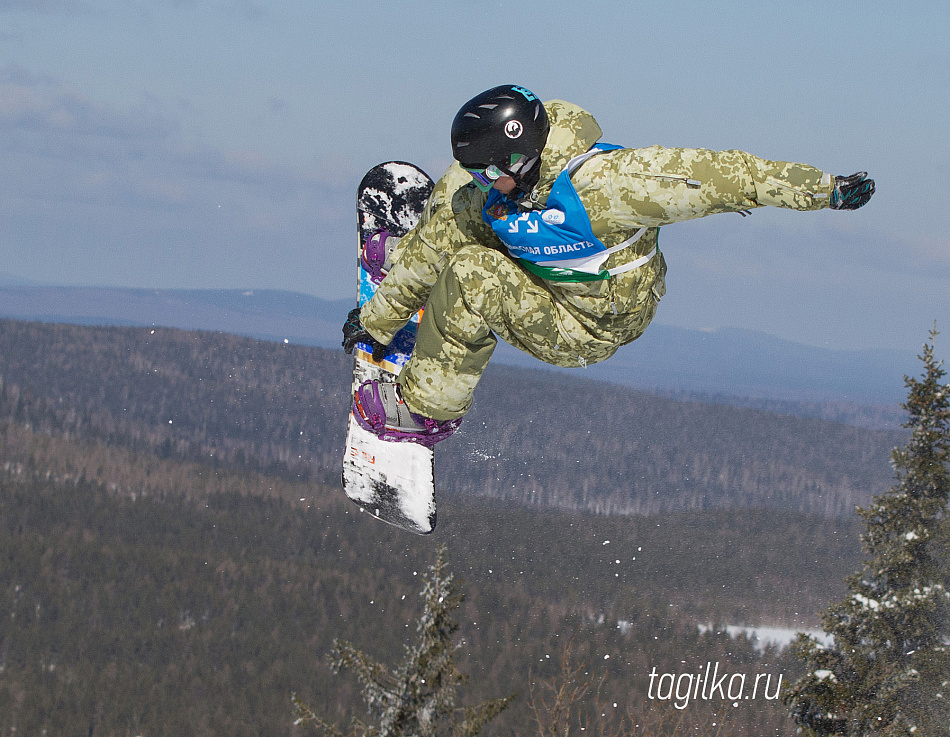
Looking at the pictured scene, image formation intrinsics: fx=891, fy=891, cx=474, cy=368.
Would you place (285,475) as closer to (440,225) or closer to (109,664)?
(109,664)

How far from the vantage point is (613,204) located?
4.16 metres

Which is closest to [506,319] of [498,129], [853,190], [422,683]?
[498,129]

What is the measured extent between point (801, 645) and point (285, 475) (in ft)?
496

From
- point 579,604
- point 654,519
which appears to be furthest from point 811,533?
point 579,604

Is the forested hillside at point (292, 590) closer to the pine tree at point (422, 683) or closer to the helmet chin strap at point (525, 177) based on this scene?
the pine tree at point (422, 683)

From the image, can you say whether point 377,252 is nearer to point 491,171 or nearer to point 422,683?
point 491,171

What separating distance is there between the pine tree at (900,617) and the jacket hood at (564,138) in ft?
58.3

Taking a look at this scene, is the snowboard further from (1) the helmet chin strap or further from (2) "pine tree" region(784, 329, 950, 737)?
(2) "pine tree" region(784, 329, 950, 737)

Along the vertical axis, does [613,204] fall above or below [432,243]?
above

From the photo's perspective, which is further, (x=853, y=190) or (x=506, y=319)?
(x=506, y=319)

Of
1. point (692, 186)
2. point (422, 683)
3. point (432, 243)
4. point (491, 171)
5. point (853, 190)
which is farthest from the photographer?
point (422, 683)

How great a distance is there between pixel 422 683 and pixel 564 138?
19847 mm

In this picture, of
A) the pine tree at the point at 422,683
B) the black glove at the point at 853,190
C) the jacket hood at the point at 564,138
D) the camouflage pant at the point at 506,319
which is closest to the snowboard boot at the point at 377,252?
the camouflage pant at the point at 506,319

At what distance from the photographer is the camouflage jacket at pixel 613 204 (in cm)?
378
